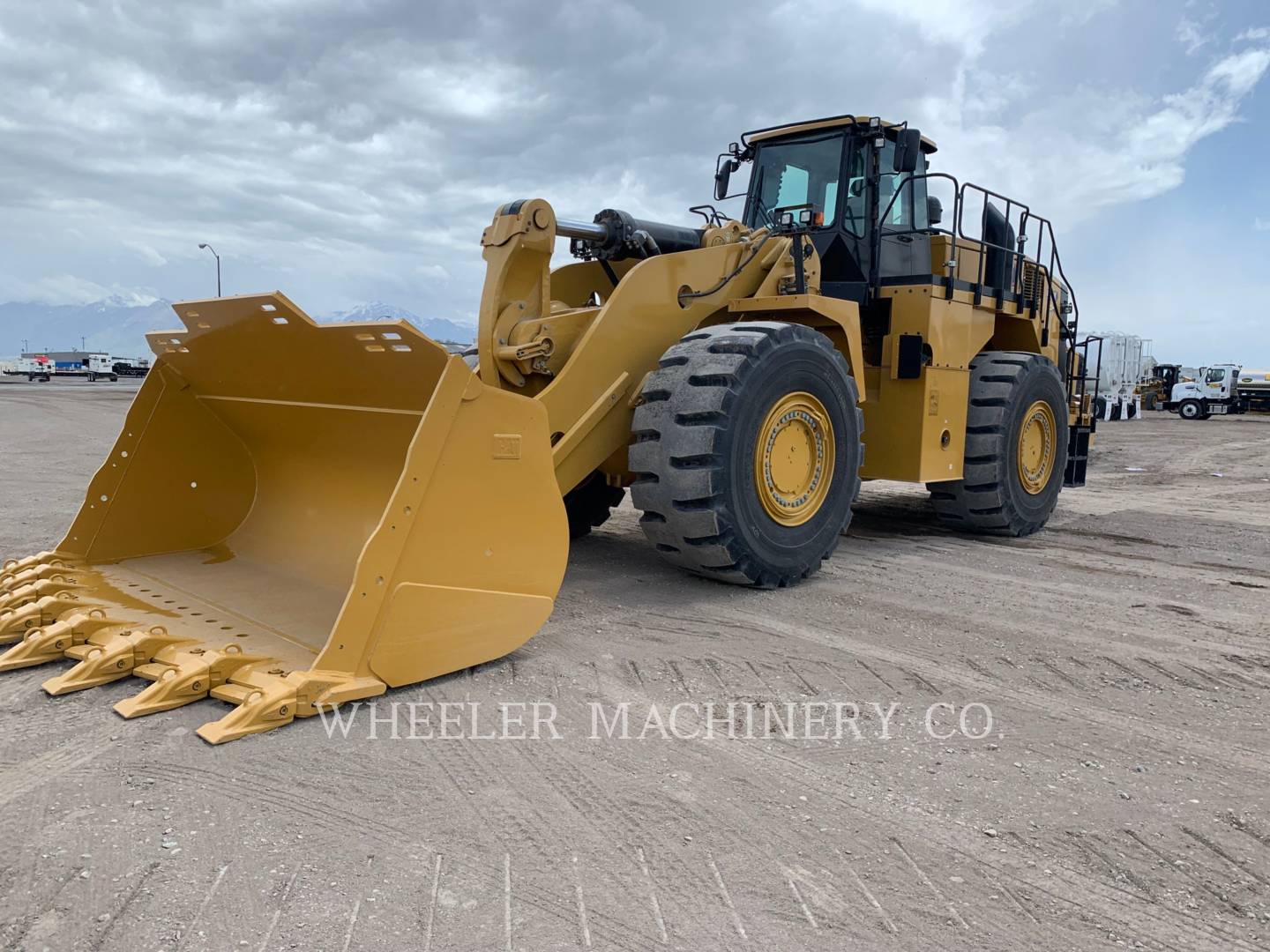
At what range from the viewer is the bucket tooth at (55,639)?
3.72 metres

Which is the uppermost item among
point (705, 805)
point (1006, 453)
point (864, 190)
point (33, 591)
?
point (864, 190)

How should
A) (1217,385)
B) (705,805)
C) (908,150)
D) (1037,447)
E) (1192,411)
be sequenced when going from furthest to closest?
(1217,385) < (1192,411) < (1037,447) < (908,150) < (705,805)

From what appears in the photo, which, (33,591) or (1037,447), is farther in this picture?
(1037,447)

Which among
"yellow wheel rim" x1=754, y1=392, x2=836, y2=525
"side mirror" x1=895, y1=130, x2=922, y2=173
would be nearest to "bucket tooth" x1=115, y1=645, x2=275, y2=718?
"yellow wheel rim" x1=754, y1=392, x2=836, y2=525

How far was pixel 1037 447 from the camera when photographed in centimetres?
836

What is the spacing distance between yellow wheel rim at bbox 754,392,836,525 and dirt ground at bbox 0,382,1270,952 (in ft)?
2.32

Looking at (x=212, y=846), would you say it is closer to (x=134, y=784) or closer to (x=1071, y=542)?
(x=134, y=784)

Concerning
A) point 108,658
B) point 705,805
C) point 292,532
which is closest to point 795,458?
point 292,532

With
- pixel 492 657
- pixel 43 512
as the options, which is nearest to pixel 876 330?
pixel 492 657

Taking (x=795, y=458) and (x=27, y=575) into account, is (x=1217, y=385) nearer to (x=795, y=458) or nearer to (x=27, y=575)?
(x=795, y=458)

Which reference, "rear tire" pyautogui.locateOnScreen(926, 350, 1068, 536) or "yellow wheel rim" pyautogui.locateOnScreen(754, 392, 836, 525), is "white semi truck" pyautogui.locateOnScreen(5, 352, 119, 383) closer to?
"rear tire" pyautogui.locateOnScreen(926, 350, 1068, 536)

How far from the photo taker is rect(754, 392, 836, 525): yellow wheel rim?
5.30 metres

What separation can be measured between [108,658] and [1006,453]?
6.60 meters

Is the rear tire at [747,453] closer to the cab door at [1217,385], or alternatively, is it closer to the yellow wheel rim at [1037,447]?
the yellow wheel rim at [1037,447]
